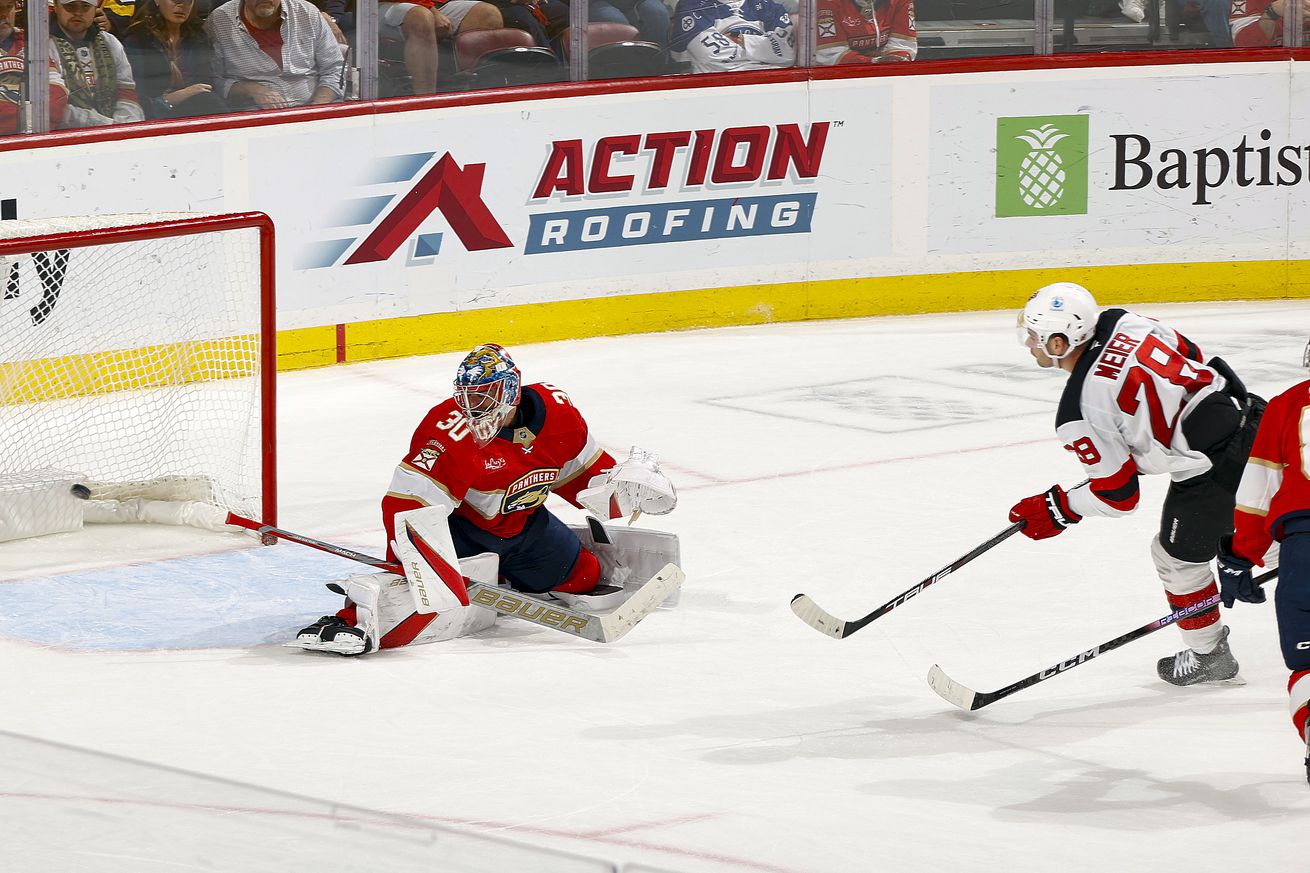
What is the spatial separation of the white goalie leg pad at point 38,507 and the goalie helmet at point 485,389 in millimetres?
1755

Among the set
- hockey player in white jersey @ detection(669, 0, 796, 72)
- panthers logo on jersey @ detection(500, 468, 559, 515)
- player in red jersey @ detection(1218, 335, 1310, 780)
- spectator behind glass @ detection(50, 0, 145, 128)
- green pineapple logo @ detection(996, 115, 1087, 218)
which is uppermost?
hockey player in white jersey @ detection(669, 0, 796, 72)

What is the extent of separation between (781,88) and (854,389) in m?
2.07

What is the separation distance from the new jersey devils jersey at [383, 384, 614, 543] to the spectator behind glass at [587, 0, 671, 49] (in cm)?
458

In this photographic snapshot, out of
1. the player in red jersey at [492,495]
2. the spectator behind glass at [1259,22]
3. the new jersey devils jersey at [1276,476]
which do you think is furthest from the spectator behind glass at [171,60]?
the new jersey devils jersey at [1276,476]

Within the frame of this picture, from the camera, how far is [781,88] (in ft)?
30.8

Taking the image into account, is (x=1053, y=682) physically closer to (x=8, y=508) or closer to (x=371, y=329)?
(x=8, y=508)

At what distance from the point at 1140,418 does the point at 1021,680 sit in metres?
0.61

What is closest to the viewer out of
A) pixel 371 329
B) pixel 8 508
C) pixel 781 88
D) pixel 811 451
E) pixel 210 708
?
pixel 210 708

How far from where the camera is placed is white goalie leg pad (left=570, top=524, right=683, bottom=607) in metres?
4.97

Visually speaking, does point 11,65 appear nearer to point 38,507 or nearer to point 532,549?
point 38,507

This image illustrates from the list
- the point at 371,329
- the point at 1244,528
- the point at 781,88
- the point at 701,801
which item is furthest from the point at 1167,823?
the point at 781,88

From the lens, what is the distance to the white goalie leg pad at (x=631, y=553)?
196 inches

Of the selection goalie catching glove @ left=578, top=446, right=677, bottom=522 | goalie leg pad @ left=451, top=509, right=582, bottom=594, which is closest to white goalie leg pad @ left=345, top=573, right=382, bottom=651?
goalie leg pad @ left=451, top=509, right=582, bottom=594

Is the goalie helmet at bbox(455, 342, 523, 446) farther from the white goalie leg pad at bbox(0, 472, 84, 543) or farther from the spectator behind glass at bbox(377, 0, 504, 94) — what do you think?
the spectator behind glass at bbox(377, 0, 504, 94)
